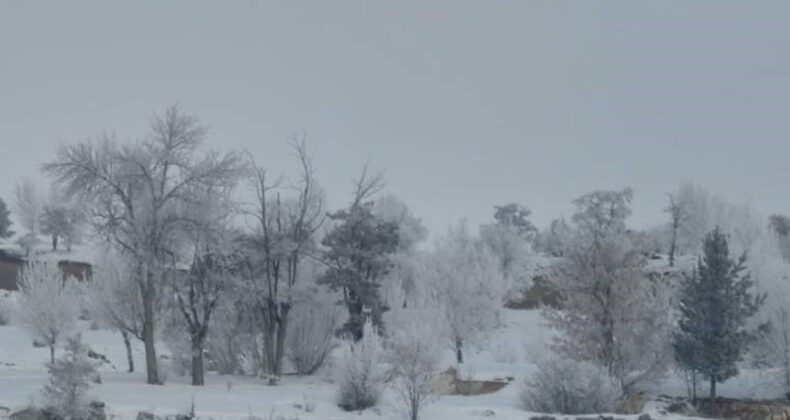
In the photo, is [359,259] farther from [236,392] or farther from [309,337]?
[236,392]

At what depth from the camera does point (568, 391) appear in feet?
71.8

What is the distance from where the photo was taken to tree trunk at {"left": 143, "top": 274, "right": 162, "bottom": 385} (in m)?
28.2

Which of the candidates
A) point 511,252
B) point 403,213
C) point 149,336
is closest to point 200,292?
point 149,336

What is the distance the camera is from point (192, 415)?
1912 cm

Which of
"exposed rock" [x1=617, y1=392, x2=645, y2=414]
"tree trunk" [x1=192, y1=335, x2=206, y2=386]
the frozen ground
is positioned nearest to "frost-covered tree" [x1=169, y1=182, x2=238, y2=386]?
"tree trunk" [x1=192, y1=335, x2=206, y2=386]

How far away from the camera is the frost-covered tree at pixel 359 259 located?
1406 inches

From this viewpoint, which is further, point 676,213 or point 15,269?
point 676,213

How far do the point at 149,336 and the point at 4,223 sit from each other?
203 feet

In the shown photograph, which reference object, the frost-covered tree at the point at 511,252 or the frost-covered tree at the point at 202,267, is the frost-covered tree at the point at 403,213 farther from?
the frost-covered tree at the point at 202,267

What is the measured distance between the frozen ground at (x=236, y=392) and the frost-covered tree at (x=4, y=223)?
141ft

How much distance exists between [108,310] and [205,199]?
5972 mm

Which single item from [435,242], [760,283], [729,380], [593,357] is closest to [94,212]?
[593,357]

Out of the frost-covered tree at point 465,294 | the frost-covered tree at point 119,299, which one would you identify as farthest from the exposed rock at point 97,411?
the frost-covered tree at point 465,294

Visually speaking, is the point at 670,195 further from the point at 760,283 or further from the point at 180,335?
the point at 180,335
